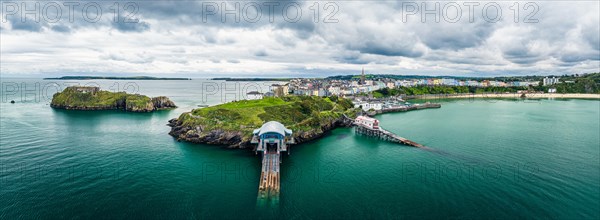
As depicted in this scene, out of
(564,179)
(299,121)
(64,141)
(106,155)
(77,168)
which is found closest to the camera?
(564,179)

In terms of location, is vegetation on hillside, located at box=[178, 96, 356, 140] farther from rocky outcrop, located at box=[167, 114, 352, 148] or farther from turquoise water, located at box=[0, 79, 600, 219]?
turquoise water, located at box=[0, 79, 600, 219]

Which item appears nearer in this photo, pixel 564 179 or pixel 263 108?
pixel 564 179

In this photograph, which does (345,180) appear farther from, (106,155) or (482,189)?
(106,155)

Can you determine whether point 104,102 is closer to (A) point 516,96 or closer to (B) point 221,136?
(B) point 221,136

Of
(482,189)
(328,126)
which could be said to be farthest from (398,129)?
(482,189)

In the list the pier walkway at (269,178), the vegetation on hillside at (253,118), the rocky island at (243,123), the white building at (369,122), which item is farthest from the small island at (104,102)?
the pier walkway at (269,178)

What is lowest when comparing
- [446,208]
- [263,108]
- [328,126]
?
[446,208]

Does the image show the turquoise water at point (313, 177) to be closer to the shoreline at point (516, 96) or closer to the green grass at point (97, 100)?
the green grass at point (97, 100)
